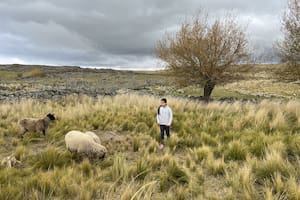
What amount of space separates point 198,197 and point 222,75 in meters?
13.4

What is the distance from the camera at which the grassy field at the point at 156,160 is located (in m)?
5.51

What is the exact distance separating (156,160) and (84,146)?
73.5 inches

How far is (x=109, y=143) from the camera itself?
29.7 feet

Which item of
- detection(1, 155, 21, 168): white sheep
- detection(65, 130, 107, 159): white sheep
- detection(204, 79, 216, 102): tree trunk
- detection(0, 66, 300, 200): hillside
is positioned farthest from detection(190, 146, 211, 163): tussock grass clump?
detection(204, 79, 216, 102): tree trunk

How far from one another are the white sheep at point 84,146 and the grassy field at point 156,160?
0.20 m

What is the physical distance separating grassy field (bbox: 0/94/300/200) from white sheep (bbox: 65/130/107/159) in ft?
0.67

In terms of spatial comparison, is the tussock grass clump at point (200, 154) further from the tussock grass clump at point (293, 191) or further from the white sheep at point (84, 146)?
the tussock grass clump at point (293, 191)

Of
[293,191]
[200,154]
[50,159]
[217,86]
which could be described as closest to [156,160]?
[200,154]

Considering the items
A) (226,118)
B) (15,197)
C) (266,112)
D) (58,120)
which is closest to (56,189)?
(15,197)

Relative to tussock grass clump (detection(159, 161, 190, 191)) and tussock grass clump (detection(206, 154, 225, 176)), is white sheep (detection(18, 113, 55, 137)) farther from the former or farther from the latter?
tussock grass clump (detection(206, 154, 225, 176))

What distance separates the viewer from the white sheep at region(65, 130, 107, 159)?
7426mm

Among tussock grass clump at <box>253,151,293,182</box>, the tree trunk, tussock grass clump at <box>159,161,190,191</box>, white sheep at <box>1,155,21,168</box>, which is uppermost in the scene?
the tree trunk

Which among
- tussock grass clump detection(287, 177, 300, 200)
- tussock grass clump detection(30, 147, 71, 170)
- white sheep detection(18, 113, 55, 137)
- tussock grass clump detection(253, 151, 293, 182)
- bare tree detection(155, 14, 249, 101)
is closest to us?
tussock grass clump detection(287, 177, 300, 200)

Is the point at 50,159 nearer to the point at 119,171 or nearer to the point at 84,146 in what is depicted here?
the point at 84,146
